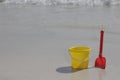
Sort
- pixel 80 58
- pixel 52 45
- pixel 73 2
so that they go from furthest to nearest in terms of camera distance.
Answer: pixel 73 2, pixel 52 45, pixel 80 58

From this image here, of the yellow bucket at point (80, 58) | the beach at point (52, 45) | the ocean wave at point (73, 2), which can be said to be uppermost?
the yellow bucket at point (80, 58)

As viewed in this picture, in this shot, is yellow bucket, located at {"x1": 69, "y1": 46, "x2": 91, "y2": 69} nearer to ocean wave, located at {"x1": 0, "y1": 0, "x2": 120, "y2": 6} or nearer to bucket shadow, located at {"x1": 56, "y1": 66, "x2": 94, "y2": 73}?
bucket shadow, located at {"x1": 56, "y1": 66, "x2": 94, "y2": 73}

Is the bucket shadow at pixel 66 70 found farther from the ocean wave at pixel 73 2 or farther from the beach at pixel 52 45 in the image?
the ocean wave at pixel 73 2

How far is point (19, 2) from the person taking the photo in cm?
2088

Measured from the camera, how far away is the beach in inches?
223

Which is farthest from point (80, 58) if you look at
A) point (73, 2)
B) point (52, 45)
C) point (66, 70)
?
point (73, 2)

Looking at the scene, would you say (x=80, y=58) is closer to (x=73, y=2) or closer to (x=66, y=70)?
(x=66, y=70)

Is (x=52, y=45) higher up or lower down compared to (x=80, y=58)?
lower down

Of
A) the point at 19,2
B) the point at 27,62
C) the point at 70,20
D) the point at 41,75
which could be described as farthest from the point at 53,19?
the point at 19,2

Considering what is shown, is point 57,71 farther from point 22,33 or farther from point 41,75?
point 22,33

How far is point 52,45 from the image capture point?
785 centimetres

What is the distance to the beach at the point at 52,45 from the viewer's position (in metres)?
5.67

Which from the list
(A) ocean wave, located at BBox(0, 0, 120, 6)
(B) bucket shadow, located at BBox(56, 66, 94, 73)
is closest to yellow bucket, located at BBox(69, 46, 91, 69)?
(B) bucket shadow, located at BBox(56, 66, 94, 73)

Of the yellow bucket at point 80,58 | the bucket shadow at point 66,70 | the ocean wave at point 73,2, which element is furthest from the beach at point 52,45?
the ocean wave at point 73,2
